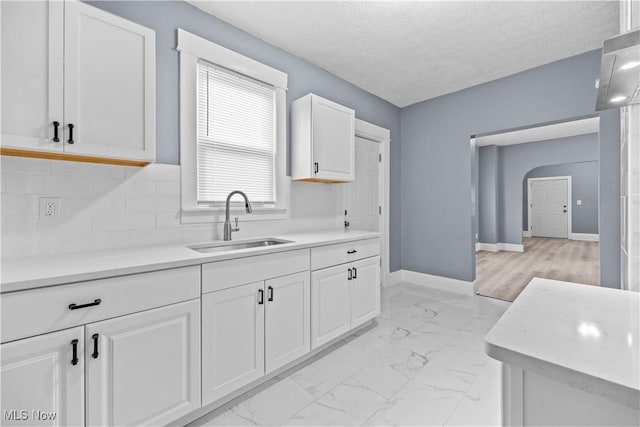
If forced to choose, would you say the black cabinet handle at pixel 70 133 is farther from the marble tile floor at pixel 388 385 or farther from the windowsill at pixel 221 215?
the marble tile floor at pixel 388 385

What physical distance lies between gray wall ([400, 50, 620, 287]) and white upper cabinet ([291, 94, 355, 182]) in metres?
1.76

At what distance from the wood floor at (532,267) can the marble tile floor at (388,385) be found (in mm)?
1570

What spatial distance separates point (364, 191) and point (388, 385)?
246 centimetres

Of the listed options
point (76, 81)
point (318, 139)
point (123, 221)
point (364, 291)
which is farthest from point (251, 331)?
point (318, 139)

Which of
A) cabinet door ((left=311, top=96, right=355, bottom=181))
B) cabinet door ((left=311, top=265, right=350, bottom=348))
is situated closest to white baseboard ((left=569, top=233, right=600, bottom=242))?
cabinet door ((left=311, top=96, right=355, bottom=181))


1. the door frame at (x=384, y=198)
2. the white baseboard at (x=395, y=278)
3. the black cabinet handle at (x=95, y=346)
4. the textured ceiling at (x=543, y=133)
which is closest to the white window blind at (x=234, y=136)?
the black cabinet handle at (x=95, y=346)

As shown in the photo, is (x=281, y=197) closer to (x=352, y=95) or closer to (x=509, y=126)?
(x=352, y=95)

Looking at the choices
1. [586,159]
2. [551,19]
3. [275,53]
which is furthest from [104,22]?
[586,159]

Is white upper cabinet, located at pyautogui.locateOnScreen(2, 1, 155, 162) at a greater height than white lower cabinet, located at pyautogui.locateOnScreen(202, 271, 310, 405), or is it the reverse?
white upper cabinet, located at pyautogui.locateOnScreen(2, 1, 155, 162)

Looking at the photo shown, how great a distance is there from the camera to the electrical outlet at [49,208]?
162 cm

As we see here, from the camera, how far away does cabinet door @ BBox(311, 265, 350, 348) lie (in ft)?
7.38

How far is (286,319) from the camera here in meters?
2.04

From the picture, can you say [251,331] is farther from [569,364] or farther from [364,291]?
[569,364]

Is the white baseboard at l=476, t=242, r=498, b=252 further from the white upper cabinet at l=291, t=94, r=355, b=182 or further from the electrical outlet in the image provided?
the electrical outlet
